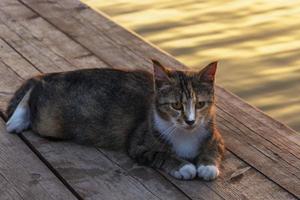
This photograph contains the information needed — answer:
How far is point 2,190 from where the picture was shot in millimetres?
4250

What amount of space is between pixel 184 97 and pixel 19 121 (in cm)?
109

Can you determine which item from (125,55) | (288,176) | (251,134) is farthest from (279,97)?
(288,176)

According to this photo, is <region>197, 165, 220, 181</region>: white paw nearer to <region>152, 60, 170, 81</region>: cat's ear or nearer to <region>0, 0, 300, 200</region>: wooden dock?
<region>0, 0, 300, 200</region>: wooden dock

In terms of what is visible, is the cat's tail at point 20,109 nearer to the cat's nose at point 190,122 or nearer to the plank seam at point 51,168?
the plank seam at point 51,168

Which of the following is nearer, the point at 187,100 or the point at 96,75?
the point at 187,100

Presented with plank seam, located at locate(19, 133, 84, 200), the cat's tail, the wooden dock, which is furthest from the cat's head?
the cat's tail

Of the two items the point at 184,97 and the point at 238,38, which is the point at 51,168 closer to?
the point at 184,97

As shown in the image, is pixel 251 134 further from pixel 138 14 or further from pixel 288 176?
pixel 138 14

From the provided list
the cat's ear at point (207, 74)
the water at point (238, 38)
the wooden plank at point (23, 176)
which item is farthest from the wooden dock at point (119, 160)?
the water at point (238, 38)

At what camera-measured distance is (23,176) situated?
14.4ft

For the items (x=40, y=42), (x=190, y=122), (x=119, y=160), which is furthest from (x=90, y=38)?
(x=190, y=122)

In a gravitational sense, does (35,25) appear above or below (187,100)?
below

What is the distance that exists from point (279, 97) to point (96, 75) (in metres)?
2.39

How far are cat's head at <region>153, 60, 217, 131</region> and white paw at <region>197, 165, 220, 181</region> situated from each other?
221mm
